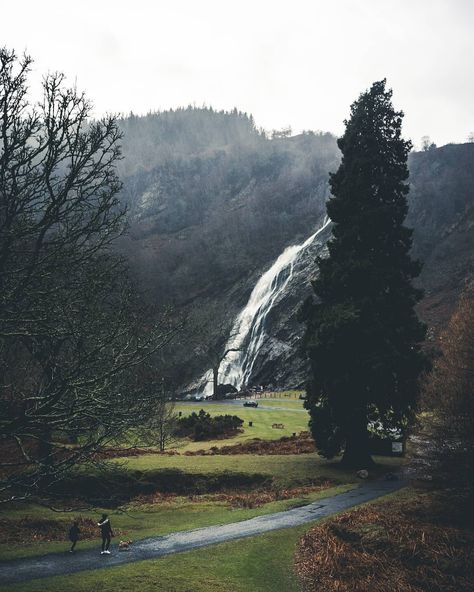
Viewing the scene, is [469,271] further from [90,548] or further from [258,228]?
[90,548]

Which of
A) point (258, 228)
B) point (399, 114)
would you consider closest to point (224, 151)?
point (258, 228)

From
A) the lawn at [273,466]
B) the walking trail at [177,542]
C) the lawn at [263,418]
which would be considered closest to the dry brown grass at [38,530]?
the walking trail at [177,542]

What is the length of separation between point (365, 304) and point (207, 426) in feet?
71.1

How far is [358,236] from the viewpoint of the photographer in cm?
2742

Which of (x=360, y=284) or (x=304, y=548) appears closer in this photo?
(x=304, y=548)

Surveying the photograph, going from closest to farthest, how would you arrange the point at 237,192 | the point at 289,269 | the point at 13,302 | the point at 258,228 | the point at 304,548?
the point at 13,302 → the point at 304,548 → the point at 289,269 → the point at 258,228 → the point at 237,192

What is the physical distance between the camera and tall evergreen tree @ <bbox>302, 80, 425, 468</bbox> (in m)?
25.2

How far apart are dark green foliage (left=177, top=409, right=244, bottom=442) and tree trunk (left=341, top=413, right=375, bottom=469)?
15788 millimetres

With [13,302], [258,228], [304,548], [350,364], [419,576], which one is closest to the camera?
[13,302]

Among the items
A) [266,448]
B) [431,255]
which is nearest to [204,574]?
[266,448]

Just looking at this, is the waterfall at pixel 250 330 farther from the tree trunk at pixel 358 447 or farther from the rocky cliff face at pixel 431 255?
the tree trunk at pixel 358 447

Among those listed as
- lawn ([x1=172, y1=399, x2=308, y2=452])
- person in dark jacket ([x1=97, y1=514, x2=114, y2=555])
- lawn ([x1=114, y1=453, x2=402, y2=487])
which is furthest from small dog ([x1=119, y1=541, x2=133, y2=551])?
lawn ([x1=172, y1=399, x2=308, y2=452])

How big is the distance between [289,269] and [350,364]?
217 ft

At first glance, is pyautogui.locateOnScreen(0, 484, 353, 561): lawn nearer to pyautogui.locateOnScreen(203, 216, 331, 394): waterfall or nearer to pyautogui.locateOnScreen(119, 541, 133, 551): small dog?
pyautogui.locateOnScreen(119, 541, 133, 551): small dog
